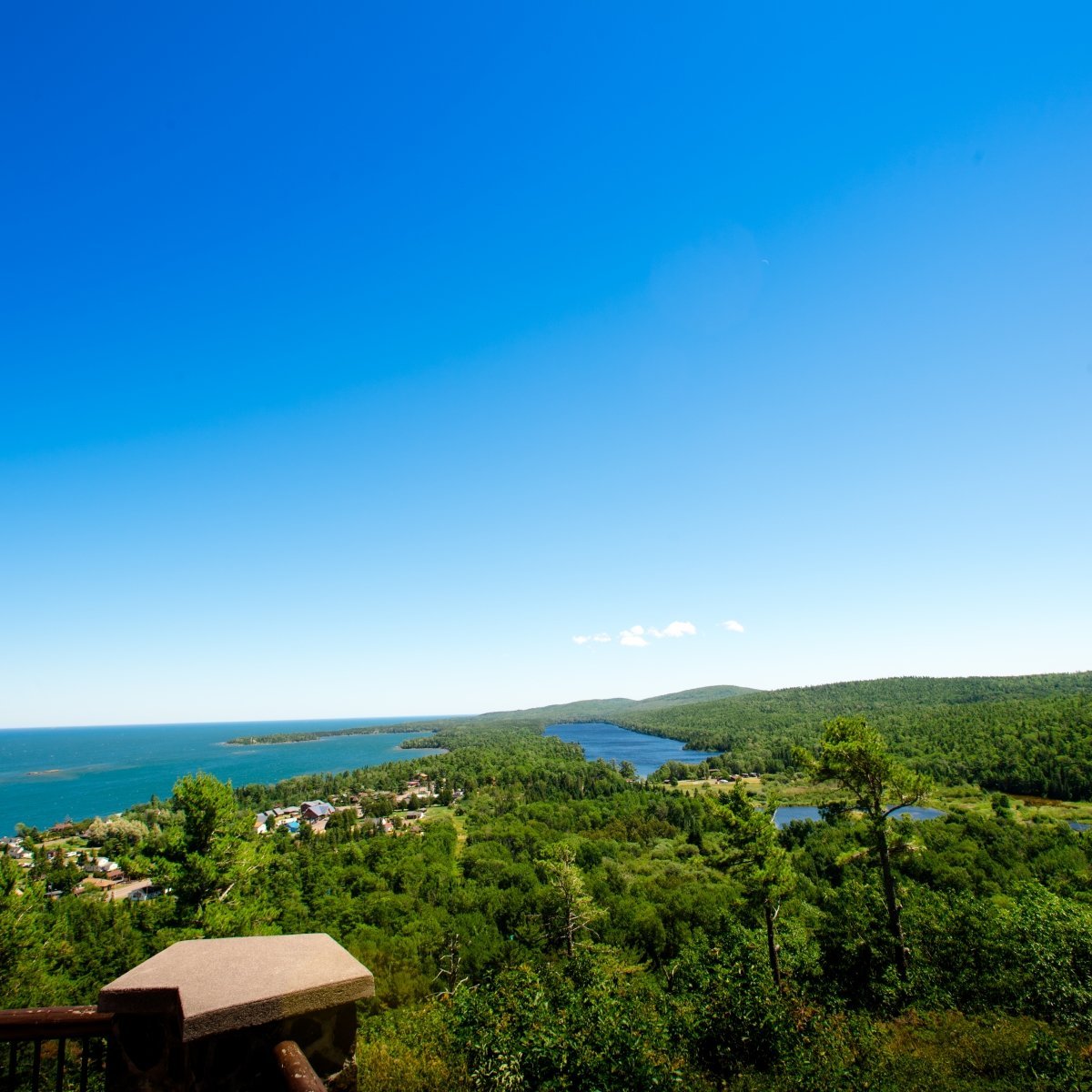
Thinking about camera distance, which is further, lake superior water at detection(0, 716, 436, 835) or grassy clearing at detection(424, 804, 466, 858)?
lake superior water at detection(0, 716, 436, 835)

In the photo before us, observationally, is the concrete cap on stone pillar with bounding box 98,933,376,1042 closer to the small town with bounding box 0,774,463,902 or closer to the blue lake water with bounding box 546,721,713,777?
the small town with bounding box 0,774,463,902

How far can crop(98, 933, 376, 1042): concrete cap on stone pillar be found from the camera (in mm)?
2295

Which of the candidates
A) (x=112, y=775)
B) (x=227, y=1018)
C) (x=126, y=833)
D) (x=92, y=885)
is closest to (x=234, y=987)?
(x=227, y=1018)

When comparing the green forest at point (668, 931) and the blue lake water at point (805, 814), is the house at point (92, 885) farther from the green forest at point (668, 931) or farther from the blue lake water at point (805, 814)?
the blue lake water at point (805, 814)

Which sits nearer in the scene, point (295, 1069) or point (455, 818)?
point (295, 1069)

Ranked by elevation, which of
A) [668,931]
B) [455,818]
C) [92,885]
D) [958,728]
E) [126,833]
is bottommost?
[455,818]

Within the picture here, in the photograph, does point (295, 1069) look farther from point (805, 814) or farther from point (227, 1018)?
point (805, 814)

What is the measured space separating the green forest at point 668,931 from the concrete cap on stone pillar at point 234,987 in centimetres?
62

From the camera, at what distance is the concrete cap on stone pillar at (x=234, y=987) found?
229 cm

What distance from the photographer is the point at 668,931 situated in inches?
1347

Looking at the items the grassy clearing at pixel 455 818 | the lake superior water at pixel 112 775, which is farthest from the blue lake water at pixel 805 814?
the lake superior water at pixel 112 775

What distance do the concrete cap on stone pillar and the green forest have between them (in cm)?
62

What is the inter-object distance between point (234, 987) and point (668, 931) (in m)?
39.4

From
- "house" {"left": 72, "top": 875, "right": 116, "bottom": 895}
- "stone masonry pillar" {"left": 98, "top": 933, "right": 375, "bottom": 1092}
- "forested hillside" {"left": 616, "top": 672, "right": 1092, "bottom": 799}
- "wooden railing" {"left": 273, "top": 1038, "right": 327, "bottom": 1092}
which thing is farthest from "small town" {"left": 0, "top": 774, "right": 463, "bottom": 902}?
"forested hillside" {"left": 616, "top": 672, "right": 1092, "bottom": 799}
